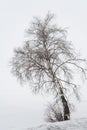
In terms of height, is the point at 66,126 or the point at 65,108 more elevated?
the point at 65,108

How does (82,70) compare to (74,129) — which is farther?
(82,70)

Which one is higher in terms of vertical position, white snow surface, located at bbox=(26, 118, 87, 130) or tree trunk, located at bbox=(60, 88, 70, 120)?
tree trunk, located at bbox=(60, 88, 70, 120)

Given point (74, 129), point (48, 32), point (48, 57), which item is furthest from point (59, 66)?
point (74, 129)

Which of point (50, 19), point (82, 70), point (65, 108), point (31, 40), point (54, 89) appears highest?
point (50, 19)

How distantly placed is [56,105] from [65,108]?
1953 millimetres

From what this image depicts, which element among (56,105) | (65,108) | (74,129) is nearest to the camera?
(74,129)

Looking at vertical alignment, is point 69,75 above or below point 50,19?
below

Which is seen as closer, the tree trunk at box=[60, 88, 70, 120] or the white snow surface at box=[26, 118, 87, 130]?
the white snow surface at box=[26, 118, 87, 130]

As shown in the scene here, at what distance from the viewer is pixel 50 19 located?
2817cm

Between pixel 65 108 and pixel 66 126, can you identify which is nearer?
pixel 66 126

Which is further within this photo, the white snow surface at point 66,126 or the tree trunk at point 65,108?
the tree trunk at point 65,108

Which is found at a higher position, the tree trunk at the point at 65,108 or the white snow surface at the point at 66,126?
the tree trunk at the point at 65,108

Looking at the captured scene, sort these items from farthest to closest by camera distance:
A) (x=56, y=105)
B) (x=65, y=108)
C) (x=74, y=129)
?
(x=56, y=105) < (x=65, y=108) < (x=74, y=129)

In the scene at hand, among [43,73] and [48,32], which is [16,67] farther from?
[48,32]
